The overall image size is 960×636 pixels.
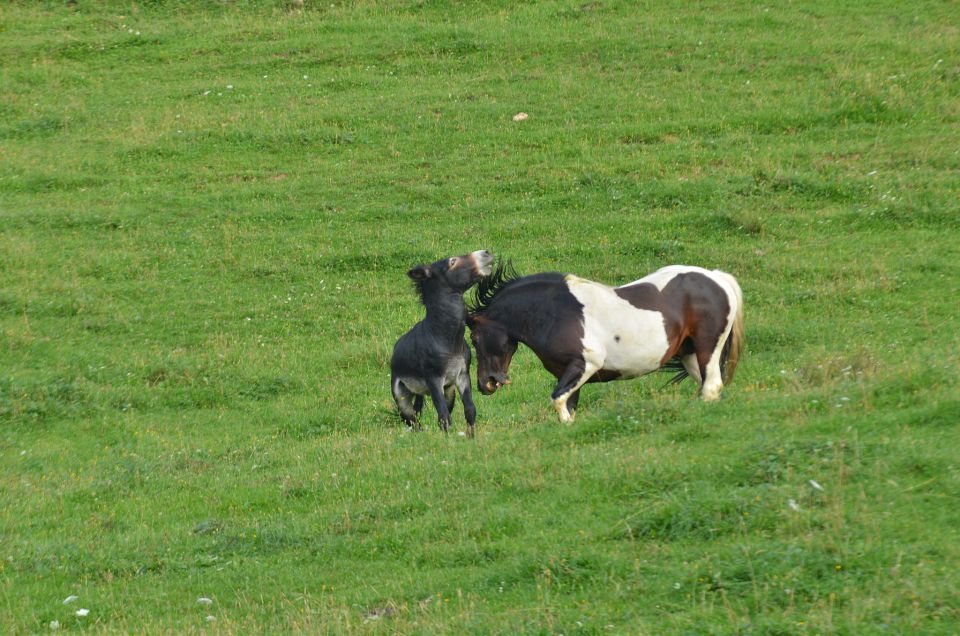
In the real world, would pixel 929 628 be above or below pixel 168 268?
above

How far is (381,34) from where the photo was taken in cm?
3541

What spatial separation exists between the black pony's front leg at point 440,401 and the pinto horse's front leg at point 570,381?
5.07 feet

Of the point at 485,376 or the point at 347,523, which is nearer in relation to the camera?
the point at 347,523

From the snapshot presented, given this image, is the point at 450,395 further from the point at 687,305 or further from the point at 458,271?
the point at 687,305

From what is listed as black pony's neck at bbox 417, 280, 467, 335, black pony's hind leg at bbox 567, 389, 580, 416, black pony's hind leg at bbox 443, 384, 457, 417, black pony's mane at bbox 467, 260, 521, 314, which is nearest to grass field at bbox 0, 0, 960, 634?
black pony's hind leg at bbox 567, 389, 580, 416

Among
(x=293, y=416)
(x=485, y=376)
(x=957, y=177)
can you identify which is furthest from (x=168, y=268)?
(x=957, y=177)

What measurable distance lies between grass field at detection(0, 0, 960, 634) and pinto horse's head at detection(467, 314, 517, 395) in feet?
2.00

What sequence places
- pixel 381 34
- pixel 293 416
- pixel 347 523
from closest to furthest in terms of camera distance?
pixel 347 523, pixel 293 416, pixel 381 34

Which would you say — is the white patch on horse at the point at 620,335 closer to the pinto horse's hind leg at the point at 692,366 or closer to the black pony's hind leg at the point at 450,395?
the pinto horse's hind leg at the point at 692,366

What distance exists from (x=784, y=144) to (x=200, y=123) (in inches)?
614

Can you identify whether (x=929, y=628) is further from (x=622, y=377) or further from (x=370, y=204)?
(x=370, y=204)

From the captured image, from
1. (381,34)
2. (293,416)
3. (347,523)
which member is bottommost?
(293,416)

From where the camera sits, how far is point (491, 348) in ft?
45.3

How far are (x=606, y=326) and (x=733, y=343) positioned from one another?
5.85ft
